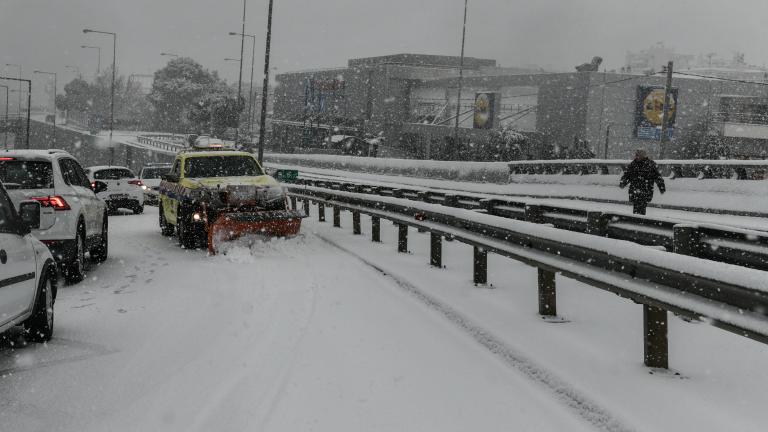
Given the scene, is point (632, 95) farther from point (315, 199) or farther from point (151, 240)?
point (151, 240)

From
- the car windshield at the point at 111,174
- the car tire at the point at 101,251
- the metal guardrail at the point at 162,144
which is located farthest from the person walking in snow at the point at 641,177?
the metal guardrail at the point at 162,144

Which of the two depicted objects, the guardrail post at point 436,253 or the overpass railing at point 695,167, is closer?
the guardrail post at point 436,253

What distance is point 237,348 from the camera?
696 centimetres

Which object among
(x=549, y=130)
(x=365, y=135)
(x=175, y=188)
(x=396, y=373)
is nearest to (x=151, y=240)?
(x=175, y=188)

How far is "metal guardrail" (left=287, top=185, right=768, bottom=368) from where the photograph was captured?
4.93 m

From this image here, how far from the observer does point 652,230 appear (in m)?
8.63

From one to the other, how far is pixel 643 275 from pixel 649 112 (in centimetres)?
5798

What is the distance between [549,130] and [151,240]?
48432 mm

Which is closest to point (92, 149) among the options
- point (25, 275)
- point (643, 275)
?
point (25, 275)

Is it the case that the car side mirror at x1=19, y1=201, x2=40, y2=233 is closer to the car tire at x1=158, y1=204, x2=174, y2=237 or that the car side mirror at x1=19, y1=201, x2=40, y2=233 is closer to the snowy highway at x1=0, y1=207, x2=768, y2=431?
the snowy highway at x1=0, y1=207, x2=768, y2=431

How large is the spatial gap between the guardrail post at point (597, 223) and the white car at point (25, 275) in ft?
18.2

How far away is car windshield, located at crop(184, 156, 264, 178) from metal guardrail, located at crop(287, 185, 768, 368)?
20.2ft

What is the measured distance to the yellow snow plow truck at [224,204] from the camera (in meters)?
13.9

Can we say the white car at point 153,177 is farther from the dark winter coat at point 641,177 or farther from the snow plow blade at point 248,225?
the dark winter coat at point 641,177
